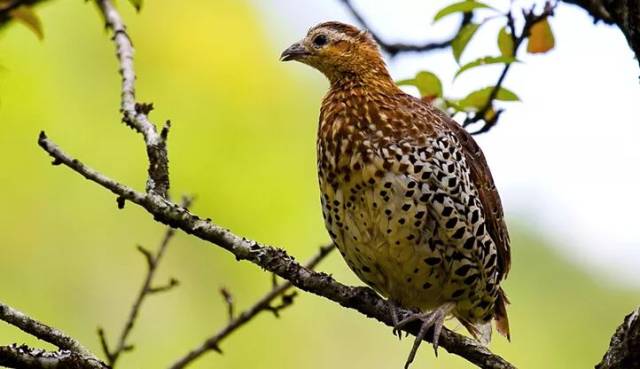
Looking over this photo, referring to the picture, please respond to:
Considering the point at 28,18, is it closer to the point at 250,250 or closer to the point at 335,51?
the point at 250,250

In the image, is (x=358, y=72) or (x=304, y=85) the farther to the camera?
(x=304, y=85)

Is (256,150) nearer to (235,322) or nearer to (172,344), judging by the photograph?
(172,344)

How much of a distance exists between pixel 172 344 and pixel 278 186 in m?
1.75

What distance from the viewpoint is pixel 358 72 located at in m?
5.74

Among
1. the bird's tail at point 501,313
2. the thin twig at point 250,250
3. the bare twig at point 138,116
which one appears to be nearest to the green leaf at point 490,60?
the thin twig at point 250,250

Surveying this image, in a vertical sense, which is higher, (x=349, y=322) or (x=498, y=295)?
(x=349, y=322)

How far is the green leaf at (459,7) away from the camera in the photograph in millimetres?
4609

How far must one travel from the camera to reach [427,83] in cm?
499

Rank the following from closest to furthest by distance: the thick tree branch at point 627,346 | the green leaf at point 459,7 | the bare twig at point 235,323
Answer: the thick tree branch at point 627,346 → the bare twig at point 235,323 → the green leaf at point 459,7

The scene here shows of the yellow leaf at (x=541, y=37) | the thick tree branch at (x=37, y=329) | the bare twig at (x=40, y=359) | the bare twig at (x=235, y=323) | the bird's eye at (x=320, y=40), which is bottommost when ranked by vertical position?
the bare twig at (x=40, y=359)

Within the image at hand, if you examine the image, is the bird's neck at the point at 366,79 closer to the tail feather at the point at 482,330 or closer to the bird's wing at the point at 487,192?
the bird's wing at the point at 487,192

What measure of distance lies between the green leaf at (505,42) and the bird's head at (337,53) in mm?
995

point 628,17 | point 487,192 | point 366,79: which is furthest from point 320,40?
point 628,17

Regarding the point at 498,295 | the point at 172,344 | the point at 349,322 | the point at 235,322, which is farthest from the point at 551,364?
the point at 235,322
